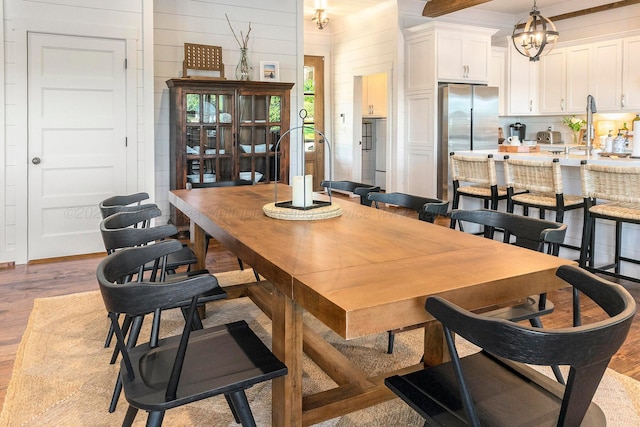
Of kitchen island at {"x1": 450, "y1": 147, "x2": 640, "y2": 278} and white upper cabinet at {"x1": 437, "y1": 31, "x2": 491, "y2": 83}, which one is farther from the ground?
white upper cabinet at {"x1": 437, "y1": 31, "x2": 491, "y2": 83}

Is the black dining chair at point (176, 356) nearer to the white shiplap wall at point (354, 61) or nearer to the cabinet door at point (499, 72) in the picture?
the white shiplap wall at point (354, 61)

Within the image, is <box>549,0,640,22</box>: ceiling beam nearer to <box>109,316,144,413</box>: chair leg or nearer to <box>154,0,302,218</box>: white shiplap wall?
<box>154,0,302,218</box>: white shiplap wall

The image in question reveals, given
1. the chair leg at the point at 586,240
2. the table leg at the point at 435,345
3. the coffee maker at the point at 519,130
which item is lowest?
the table leg at the point at 435,345

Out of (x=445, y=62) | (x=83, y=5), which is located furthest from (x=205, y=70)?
(x=445, y=62)

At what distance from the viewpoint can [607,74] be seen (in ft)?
22.6

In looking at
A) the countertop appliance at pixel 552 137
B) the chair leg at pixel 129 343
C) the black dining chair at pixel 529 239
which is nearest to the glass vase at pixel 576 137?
the countertop appliance at pixel 552 137

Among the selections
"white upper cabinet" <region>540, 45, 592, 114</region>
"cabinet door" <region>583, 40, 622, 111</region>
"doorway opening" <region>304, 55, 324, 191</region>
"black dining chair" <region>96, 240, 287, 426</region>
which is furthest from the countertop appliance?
"black dining chair" <region>96, 240, 287, 426</region>

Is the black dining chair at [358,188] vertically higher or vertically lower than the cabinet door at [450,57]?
lower

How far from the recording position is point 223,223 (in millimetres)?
2295

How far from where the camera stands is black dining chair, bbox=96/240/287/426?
1.40m

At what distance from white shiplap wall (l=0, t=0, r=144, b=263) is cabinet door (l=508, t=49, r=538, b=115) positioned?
5529 millimetres

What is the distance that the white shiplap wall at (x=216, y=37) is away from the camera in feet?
18.0

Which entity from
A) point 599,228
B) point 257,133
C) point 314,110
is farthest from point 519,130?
point 257,133

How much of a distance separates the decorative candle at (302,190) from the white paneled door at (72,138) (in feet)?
9.88
